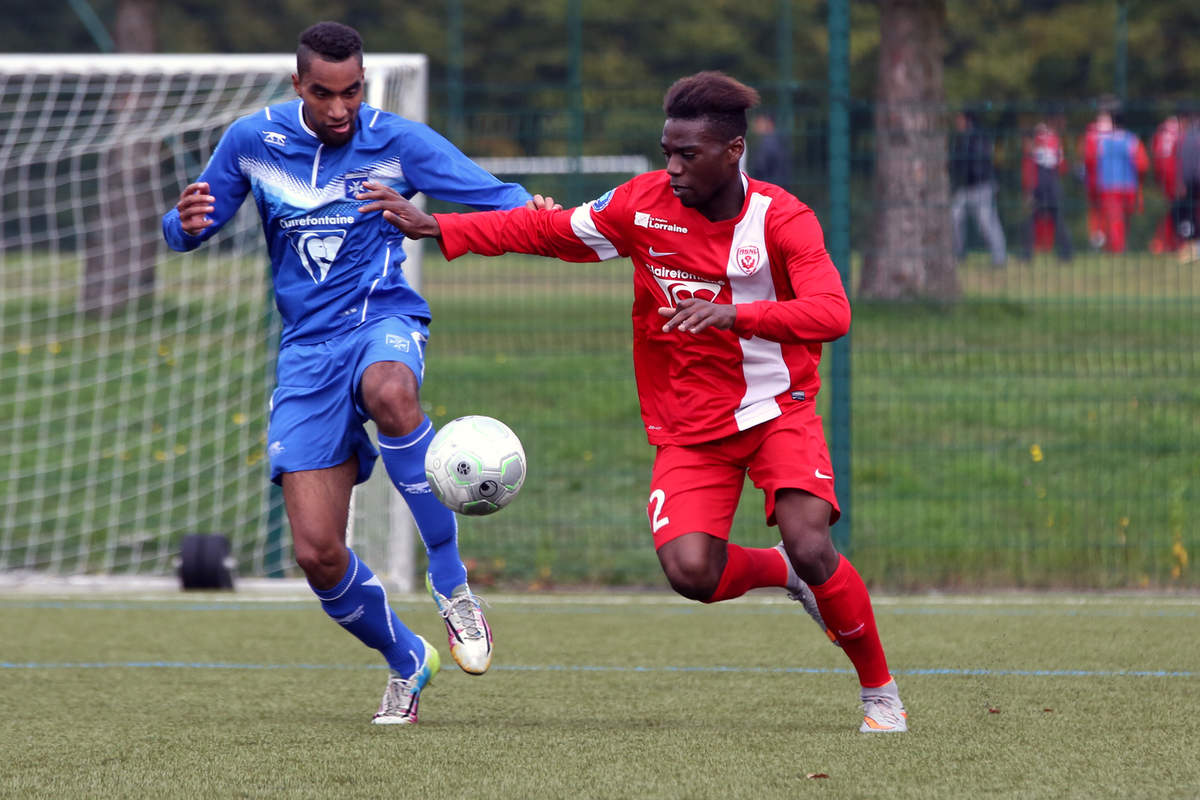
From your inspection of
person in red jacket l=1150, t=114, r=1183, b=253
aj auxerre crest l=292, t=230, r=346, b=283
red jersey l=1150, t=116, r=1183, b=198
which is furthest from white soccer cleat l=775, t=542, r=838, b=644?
red jersey l=1150, t=116, r=1183, b=198

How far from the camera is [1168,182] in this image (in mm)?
8188

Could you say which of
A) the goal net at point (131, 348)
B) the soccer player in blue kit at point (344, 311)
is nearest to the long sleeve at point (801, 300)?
the soccer player in blue kit at point (344, 311)

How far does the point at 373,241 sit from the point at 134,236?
505 cm

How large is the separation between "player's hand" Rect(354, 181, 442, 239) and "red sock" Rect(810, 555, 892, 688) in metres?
1.49

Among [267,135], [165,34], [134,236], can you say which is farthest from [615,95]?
[267,135]

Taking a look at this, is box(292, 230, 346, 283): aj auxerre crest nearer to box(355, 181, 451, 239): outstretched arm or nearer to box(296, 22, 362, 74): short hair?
box(355, 181, 451, 239): outstretched arm

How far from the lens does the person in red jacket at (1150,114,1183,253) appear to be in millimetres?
8148

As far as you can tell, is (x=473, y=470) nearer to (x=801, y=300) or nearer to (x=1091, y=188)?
(x=801, y=300)

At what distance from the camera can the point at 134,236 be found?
32.4 ft

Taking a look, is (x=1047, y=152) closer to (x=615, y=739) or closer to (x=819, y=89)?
(x=819, y=89)

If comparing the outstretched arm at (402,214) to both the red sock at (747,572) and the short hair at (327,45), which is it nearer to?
the short hair at (327,45)

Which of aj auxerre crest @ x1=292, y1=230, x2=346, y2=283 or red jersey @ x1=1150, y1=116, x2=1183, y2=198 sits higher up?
red jersey @ x1=1150, y1=116, x2=1183, y2=198

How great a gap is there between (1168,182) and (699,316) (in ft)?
15.2

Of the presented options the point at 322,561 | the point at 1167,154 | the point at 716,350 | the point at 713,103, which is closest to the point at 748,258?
the point at 716,350
